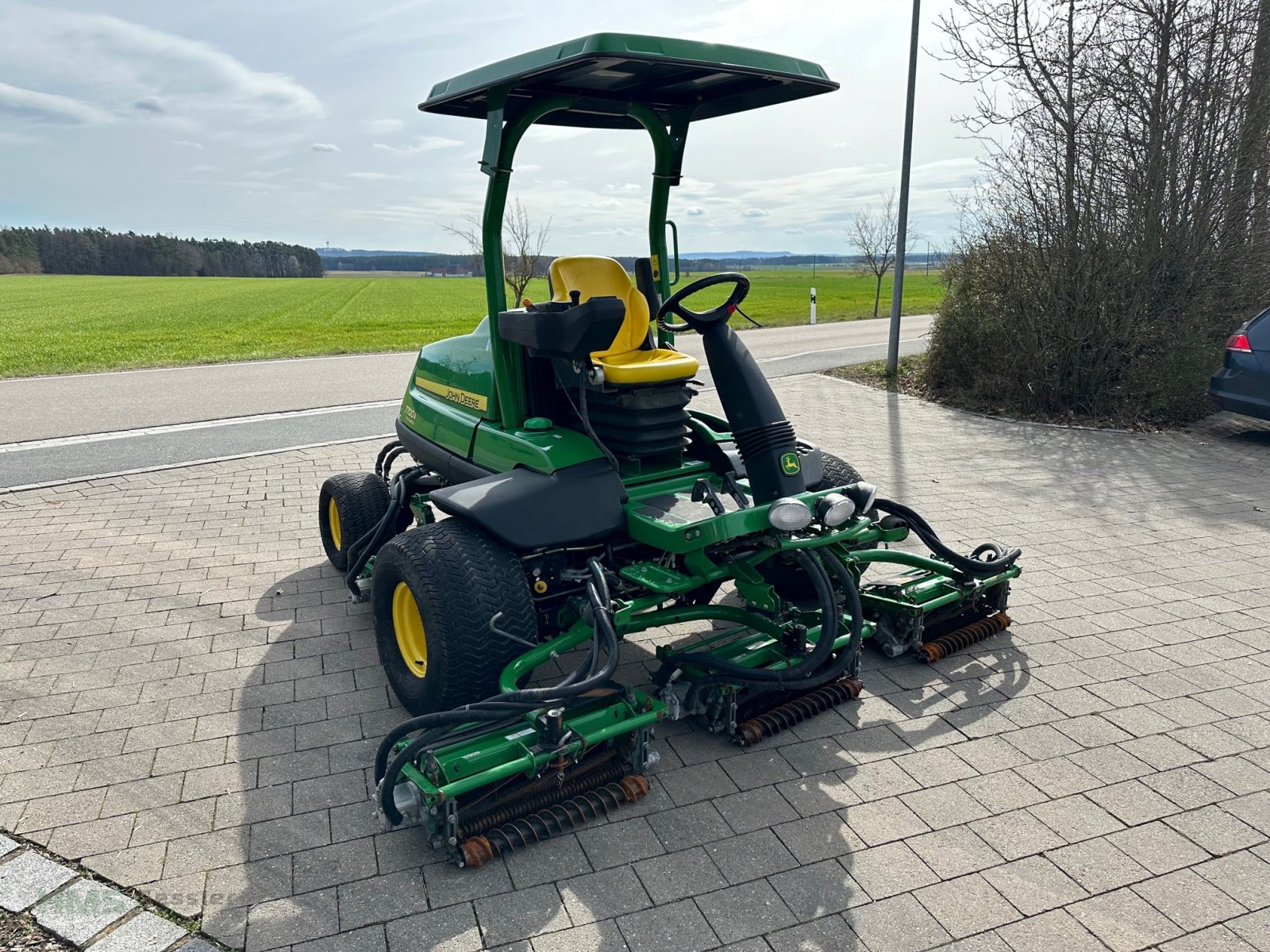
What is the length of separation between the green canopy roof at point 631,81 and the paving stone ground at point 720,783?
247 cm

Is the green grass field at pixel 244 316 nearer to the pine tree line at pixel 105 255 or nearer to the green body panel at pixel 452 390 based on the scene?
the green body panel at pixel 452 390

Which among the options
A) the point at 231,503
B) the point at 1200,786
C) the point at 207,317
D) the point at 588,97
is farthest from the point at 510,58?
the point at 207,317

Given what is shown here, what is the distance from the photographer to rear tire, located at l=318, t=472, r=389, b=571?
5.07 meters

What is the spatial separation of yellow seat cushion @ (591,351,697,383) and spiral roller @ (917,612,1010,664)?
1618mm

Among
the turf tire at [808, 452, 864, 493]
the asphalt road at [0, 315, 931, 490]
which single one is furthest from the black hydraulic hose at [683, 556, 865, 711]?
the asphalt road at [0, 315, 931, 490]

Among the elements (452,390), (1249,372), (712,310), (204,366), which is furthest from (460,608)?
(204,366)

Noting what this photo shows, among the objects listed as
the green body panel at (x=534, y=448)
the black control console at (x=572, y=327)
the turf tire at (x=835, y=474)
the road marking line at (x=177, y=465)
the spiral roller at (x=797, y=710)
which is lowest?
the spiral roller at (x=797, y=710)

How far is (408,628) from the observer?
3809mm

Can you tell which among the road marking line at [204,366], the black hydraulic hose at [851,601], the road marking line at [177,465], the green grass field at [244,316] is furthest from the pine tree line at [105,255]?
the black hydraulic hose at [851,601]

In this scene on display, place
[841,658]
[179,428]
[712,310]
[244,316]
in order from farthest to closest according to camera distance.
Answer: [244,316] → [179,428] → [712,310] → [841,658]

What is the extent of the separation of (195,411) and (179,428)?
101 centimetres

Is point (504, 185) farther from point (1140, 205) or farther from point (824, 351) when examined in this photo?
point (824, 351)

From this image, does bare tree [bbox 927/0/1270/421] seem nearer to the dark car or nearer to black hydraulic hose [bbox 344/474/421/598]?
the dark car

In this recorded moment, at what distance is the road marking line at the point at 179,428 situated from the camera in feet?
27.8
